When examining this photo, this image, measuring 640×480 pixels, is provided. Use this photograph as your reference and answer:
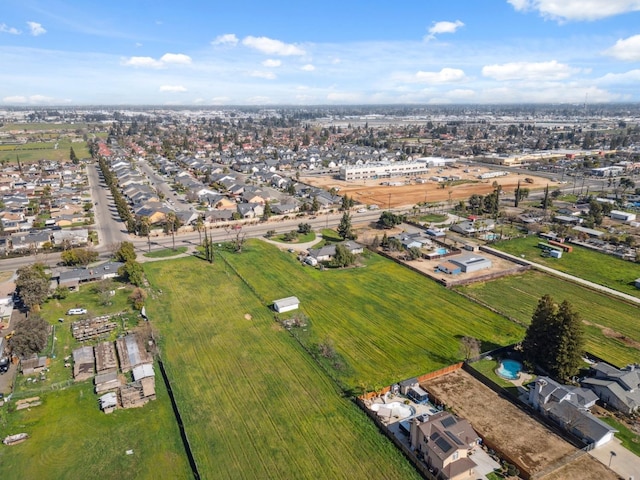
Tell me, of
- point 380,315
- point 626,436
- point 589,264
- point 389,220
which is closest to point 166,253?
point 380,315

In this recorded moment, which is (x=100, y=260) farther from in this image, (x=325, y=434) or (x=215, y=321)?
(x=325, y=434)

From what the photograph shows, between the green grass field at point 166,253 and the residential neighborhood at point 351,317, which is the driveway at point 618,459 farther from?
the green grass field at point 166,253

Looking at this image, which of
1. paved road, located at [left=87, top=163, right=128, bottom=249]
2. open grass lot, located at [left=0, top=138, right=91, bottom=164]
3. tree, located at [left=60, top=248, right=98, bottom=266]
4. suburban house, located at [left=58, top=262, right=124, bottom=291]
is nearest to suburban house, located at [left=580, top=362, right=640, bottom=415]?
suburban house, located at [left=58, top=262, right=124, bottom=291]

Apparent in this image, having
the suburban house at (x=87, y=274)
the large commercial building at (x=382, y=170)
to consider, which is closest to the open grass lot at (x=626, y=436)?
the suburban house at (x=87, y=274)

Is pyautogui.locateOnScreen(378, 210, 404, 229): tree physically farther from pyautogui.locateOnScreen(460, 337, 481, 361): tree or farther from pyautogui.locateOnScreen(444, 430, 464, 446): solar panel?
pyautogui.locateOnScreen(444, 430, 464, 446): solar panel

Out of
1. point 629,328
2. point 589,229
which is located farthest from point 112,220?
point 589,229

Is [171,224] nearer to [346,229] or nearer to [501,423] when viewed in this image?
[346,229]

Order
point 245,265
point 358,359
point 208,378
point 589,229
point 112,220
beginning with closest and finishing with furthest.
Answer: point 208,378
point 358,359
point 245,265
point 589,229
point 112,220
